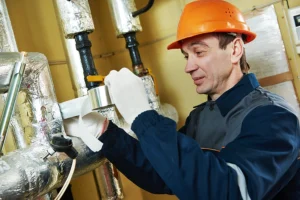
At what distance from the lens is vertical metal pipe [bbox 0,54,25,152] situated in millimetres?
778

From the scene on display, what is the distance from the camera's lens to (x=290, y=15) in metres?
1.44

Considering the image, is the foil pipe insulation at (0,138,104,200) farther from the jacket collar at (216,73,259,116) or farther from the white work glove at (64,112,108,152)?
the jacket collar at (216,73,259,116)

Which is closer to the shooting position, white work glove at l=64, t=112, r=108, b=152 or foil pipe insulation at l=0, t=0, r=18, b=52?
white work glove at l=64, t=112, r=108, b=152

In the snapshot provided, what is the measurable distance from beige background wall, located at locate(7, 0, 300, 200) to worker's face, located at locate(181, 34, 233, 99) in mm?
623

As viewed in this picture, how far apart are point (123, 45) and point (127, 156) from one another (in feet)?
3.53

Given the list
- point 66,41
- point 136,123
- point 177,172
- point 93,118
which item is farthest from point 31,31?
point 177,172

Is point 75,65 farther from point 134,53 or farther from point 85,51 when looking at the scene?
point 134,53

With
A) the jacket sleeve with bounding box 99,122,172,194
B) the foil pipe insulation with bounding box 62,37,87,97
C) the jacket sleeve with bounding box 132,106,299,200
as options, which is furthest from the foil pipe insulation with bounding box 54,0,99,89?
the jacket sleeve with bounding box 132,106,299,200

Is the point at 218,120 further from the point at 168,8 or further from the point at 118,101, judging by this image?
the point at 168,8

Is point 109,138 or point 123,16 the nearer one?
point 109,138

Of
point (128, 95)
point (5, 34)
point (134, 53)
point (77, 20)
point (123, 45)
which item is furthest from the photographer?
point (123, 45)

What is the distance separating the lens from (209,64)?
3.41 ft

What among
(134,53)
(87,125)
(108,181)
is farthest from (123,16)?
(108,181)

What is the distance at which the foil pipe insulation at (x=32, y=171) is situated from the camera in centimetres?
72
